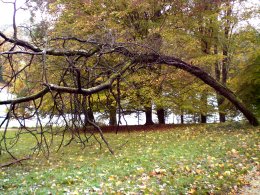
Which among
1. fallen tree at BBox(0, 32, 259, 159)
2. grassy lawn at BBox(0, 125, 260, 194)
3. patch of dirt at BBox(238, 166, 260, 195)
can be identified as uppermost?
fallen tree at BBox(0, 32, 259, 159)

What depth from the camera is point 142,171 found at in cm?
647

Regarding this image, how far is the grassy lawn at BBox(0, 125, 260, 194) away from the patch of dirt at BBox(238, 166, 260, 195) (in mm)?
126

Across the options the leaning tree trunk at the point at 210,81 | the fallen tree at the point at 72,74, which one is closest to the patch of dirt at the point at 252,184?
the fallen tree at the point at 72,74

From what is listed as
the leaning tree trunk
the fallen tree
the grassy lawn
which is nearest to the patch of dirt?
the grassy lawn

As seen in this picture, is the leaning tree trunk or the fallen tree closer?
the fallen tree

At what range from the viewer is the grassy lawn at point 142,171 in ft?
17.8

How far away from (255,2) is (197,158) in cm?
1356

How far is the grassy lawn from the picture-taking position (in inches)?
213

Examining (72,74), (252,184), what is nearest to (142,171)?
(252,184)

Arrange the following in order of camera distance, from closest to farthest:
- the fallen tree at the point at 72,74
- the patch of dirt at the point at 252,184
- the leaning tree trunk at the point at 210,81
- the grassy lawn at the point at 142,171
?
1. the grassy lawn at the point at 142,171
2. the patch of dirt at the point at 252,184
3. the fallen tree at the point at 72,74
4. the leaning tree trunk at the point at 210,81

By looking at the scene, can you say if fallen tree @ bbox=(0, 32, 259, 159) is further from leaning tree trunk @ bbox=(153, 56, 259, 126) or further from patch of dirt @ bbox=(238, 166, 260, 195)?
patch of dirt @ bbox=(238, 166, 260, 195)

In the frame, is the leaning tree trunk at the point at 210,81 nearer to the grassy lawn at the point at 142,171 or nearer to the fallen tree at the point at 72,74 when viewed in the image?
the fallen tree at the point at 72,74

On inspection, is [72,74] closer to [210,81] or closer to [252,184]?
[252,184]

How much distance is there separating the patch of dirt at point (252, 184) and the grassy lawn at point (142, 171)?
126mm
